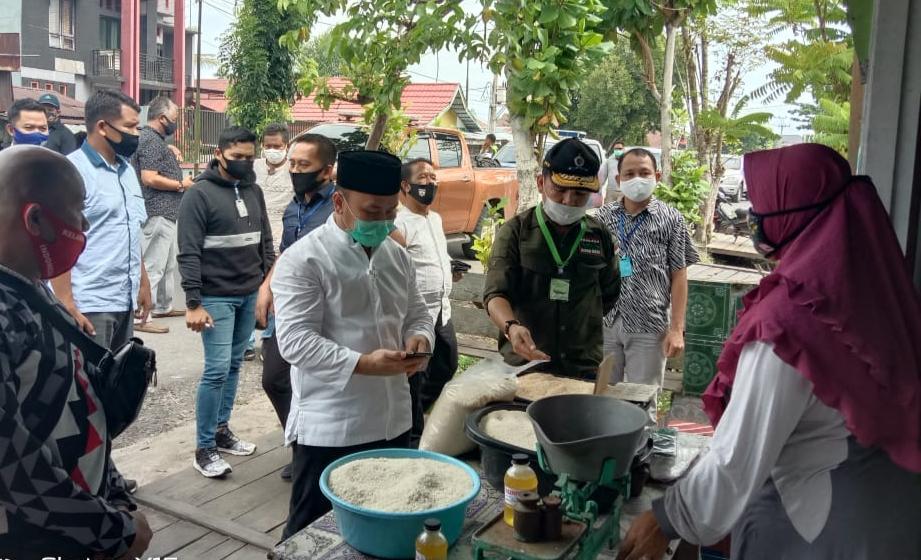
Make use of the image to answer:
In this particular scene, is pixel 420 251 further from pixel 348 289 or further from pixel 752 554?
pixel 752 554

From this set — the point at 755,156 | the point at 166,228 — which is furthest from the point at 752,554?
the point at 166,228

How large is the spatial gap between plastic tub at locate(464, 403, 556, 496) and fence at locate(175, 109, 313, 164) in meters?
18.6

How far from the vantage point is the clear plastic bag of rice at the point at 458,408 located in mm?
2420

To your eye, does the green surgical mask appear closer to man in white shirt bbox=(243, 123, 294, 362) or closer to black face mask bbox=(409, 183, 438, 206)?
black face mask bbox=(409, 183, 438, 206)

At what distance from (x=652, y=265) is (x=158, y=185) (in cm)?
485

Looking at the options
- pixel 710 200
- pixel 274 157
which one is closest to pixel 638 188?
pixel 274 157

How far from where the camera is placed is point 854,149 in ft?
10.6

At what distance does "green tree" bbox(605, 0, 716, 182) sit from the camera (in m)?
7.11

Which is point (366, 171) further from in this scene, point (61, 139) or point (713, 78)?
point (713, 78)

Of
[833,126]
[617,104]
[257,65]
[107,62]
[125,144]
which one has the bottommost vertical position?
[125,144]

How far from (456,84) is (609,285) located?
18523 millimetres

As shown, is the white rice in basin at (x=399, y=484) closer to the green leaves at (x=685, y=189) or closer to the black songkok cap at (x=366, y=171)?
the black songkok cap at (x=366, y=171)

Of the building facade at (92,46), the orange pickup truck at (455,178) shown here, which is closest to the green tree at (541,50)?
the orange pickup truck at (455,178)

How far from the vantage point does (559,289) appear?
3211mm
